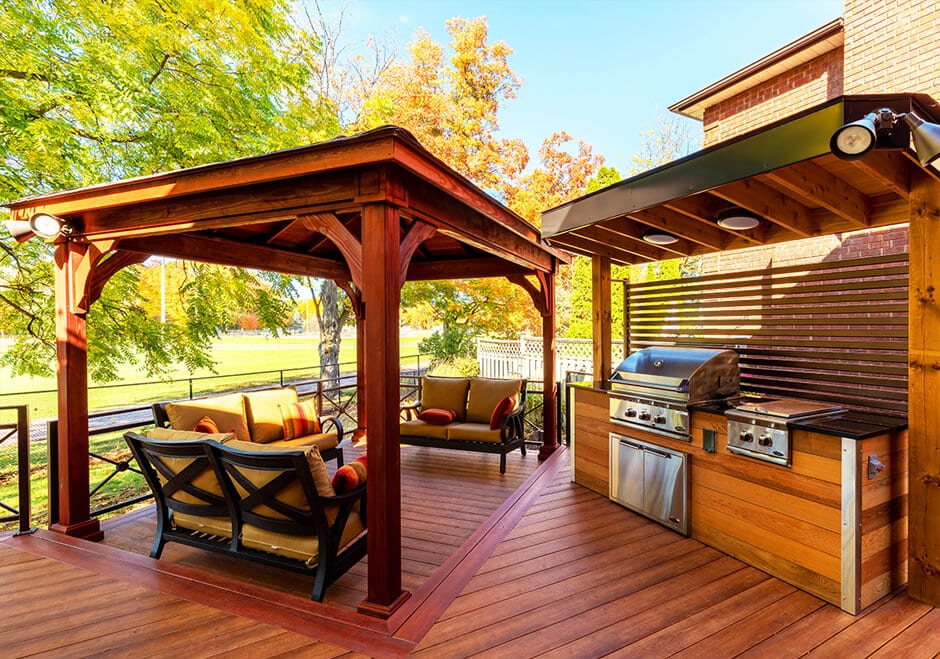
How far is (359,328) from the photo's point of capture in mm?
6637

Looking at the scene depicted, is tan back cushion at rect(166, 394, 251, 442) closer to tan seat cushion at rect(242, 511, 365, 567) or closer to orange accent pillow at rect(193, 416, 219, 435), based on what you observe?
orange accent pillow at rect(193, 416, 219, 435)

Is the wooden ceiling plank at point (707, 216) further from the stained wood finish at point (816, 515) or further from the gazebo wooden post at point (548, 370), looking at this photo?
the gazebo wooden post at point (548, 370)

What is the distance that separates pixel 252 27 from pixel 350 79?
5.56m

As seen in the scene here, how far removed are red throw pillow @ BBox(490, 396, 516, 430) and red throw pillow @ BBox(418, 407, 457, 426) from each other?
0.54m

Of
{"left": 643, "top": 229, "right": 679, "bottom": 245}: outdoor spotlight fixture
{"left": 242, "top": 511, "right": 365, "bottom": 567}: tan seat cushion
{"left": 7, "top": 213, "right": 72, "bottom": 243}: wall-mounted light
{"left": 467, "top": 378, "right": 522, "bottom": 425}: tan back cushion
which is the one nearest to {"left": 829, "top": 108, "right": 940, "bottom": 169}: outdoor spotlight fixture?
{"left": 643, "top": 229, "right": 679, "bottom": 245}: outdoor spotlight fixture

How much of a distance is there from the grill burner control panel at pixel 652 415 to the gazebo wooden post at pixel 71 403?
4.14 meters

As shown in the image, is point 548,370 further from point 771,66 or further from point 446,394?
point 771,66

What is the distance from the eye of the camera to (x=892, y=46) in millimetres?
4934

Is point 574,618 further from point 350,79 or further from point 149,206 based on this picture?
point 350,79

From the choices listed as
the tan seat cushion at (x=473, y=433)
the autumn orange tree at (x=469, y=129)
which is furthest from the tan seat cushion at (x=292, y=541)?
the autumn orange tree at (x=469, y=129)

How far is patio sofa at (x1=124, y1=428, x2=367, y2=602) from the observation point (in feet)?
8.64

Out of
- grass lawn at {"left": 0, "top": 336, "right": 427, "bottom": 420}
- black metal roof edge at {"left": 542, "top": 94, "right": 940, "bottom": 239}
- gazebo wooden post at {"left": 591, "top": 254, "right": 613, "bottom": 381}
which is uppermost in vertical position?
black metal roof edge at {"left": 542, "top": 94, "right": 940, "bottom": 239}

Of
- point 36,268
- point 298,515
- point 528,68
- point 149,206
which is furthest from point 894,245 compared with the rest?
point 528,68

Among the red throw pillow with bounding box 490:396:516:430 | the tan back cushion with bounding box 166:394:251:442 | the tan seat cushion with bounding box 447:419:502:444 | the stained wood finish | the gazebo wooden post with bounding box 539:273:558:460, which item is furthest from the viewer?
the gazebo wooden post with bounding box 539:273:558:460
